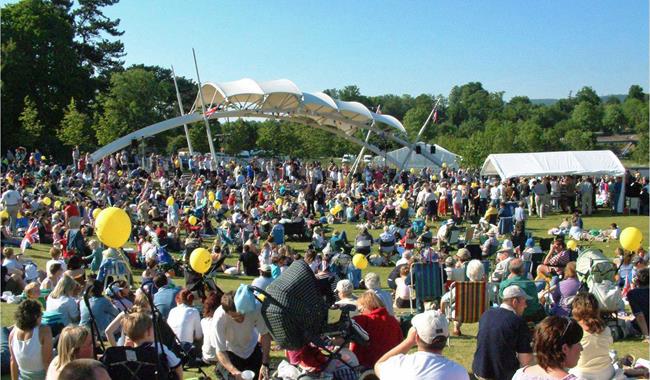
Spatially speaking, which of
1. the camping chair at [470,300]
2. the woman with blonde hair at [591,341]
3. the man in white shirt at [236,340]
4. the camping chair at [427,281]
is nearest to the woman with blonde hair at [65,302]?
the man in white shirt at [236,340]

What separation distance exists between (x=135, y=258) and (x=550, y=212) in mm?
16137

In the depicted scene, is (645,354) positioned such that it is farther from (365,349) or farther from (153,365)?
(153,365)

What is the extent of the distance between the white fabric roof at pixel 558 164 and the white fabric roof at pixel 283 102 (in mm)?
14494

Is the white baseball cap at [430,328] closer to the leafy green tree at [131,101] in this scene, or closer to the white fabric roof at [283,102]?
the white fabric roof at [283,102]

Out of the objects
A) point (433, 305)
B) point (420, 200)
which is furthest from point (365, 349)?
point (420, 200)

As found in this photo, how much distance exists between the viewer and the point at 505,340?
5.21m

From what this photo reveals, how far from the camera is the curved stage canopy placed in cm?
3647

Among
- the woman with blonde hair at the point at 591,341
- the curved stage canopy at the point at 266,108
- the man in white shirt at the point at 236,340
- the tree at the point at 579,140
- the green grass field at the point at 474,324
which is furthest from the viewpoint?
the tree at the point at 579,140

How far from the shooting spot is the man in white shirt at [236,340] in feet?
19.9

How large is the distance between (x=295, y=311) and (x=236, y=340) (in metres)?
1.95

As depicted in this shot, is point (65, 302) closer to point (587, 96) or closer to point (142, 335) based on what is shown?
point (142, 335)

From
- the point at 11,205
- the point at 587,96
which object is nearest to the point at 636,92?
the point at 587,96

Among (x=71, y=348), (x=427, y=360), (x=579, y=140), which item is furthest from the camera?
(x=579, y=140)

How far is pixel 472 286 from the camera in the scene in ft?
29.3
